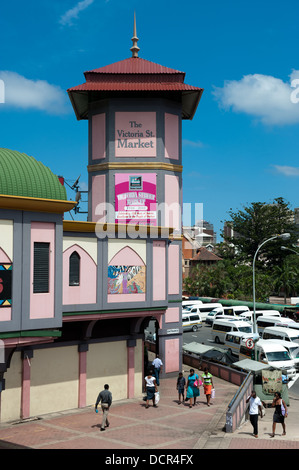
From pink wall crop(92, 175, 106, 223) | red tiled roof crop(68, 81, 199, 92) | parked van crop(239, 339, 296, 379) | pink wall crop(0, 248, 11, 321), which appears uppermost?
red tiled roof crop(68, 81, 199, 92)

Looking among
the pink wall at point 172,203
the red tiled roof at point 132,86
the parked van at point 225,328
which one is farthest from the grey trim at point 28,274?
the parked van at point 225,328

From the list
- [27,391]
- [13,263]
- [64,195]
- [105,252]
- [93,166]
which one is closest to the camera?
[13,263]

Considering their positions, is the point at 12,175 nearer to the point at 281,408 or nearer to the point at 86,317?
the point at 86,317

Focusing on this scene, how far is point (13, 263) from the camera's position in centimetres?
→ 1825

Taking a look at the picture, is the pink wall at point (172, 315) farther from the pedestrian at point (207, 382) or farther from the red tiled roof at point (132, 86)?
the red tiled roof at point (132, 86)

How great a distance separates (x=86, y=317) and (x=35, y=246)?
4.49 m

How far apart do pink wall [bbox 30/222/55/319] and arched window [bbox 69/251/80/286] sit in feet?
6.92

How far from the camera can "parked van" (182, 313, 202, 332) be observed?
54344mm

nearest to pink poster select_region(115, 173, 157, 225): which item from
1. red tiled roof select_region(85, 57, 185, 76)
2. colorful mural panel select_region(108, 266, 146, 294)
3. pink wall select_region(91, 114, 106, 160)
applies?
pink wall select_region(91, 114, 106, 160)

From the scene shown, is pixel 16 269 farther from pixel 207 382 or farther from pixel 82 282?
pixel 207 382

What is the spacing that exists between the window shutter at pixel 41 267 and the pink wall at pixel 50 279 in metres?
0.13

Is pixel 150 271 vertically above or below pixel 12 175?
below

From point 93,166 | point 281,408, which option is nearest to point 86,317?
point 281,408

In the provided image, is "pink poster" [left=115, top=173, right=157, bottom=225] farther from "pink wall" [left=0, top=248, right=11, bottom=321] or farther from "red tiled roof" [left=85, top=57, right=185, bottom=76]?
"pink wall" [left=0, top=248, right=11, bottom=321]
